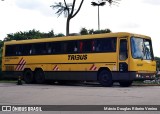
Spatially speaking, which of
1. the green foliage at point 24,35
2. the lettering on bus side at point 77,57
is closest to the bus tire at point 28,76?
the lettering on bus side at point 77,57

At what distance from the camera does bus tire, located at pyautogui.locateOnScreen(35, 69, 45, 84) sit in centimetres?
3005

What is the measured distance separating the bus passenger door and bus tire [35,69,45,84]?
6690 mm

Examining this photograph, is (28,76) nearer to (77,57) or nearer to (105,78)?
(77,57)

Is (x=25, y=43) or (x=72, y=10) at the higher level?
(x=72, y=10)

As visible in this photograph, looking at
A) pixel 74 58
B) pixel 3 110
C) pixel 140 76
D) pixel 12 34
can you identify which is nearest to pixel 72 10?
pixel 74 58

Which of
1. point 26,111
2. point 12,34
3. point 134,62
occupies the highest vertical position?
point 12,34

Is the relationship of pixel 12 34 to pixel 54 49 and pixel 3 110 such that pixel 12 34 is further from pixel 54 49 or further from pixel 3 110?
pixel 3 110

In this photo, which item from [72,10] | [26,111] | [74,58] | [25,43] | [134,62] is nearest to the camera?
[26,111]

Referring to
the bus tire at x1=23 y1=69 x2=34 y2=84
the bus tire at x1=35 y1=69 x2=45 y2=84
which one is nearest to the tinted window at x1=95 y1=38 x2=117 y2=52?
the bus tire at x1=35 y1=69 x2=45 y2=84

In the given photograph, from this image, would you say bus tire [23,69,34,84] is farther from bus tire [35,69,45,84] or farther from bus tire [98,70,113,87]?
bus tire [98,70,113,87]

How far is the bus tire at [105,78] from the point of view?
25734 millimetres

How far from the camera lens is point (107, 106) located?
46.0ft

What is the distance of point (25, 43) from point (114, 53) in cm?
848

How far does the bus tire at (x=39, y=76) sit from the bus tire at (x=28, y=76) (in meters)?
0.36
